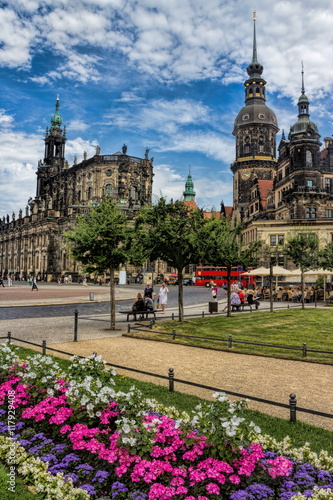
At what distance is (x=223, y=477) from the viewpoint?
399 centimetres

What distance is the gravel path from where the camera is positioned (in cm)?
753

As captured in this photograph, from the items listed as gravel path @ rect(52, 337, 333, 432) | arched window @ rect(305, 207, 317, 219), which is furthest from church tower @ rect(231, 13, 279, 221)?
gravel path @ rect(52, 337, 333, 432)

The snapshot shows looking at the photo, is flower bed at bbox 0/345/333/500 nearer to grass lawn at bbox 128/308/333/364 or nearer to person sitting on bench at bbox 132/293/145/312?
grass lawn at bbox 128/308/333/364

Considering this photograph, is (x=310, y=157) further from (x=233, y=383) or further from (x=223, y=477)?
(x=223, y=477)

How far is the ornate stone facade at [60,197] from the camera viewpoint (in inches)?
3509

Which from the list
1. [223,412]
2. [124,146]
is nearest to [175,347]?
[223,412]

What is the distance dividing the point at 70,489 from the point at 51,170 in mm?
119569

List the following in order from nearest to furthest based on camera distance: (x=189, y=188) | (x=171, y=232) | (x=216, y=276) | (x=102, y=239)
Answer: (x=102, y=239), (x=171, y=232), (x=216, y=276), (x=189, y=188)

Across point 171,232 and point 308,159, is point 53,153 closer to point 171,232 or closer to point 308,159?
point 308,159

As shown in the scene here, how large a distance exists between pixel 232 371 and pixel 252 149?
8097 centimetres

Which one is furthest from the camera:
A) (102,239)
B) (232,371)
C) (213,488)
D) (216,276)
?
(216,276)

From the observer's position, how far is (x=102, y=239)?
16781 mm

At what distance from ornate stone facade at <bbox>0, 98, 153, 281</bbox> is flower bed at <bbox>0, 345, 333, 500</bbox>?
2874 inches

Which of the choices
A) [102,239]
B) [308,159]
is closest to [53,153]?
[308,159]
